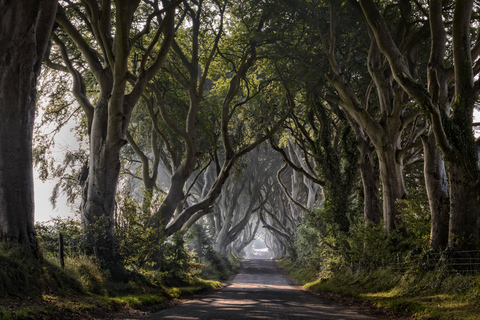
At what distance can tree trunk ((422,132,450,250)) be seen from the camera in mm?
9266

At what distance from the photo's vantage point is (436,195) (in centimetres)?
972

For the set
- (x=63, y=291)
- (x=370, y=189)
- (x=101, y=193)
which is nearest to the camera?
(x=63, y=291)

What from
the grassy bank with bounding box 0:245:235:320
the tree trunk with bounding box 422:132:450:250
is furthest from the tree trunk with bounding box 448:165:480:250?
the grassy bank with bounding box 0:245:235:320

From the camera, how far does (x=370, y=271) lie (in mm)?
12633

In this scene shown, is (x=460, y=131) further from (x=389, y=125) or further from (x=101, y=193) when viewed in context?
(x=101, y=193)

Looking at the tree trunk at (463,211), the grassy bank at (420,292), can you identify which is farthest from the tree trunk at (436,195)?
the grassy bank at (420,292)

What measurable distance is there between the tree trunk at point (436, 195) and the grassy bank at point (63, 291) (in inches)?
266

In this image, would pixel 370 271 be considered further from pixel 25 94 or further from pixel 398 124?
pixel 25 94

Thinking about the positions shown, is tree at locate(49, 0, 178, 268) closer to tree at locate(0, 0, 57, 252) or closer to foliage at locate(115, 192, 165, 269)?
foliage at locate(115, 192, 165, 269)

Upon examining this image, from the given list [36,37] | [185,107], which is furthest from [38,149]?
[36,37]

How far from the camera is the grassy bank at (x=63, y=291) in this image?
606cm

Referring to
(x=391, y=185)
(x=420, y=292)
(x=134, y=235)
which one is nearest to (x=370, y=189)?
(x=391, y=185)

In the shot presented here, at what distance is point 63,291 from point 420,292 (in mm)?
7199

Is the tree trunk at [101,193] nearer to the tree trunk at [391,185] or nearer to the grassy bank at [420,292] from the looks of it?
the grassy bank at [420,292]
